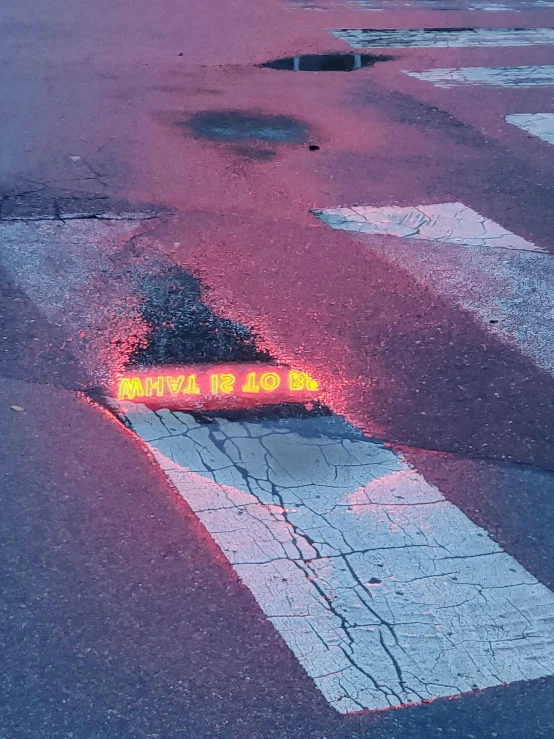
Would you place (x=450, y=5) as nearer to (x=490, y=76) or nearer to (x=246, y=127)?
(x=490, y=76)

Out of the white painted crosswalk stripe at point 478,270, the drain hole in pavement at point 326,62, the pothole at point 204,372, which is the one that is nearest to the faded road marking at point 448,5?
the drain hole in pavement at point 326,62

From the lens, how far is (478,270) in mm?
6617

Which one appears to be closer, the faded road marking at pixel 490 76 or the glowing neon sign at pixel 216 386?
the glowing neon sign at pixel 216 386

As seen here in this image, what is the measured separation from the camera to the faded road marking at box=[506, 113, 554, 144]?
31.7 feet

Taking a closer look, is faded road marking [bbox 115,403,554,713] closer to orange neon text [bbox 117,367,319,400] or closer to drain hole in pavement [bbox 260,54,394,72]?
orange neon text [bbox 117,367,319,400]

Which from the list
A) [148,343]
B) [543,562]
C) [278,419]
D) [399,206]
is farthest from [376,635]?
[399,206]

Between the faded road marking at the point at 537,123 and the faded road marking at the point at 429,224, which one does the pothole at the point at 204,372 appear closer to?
the faded road marking at the point at 429,224

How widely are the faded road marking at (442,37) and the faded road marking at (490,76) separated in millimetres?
1377

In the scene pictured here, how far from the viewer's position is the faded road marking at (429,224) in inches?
280

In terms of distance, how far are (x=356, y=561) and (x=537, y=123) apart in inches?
306

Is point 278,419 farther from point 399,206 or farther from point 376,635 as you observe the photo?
point 399,206

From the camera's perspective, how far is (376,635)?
3426mm

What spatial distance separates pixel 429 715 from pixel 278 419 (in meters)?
2.00

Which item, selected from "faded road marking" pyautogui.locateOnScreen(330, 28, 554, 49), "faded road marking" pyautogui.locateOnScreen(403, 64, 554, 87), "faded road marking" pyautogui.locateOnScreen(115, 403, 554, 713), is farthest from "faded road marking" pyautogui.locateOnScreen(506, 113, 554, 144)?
"faded road marking" pyautogui.locateOnScreen(115, 403, 554, 713)
